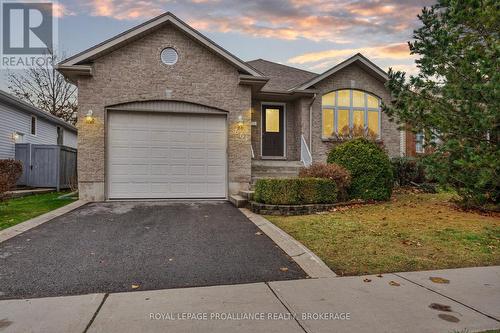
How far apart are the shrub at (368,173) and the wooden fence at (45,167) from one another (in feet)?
40.0

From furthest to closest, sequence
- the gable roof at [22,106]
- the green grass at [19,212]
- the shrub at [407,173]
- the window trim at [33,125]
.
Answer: the window trim at [33,125] → the gable roof at [22,106] → the shrub at [407,173] → the green grass at [19,212]

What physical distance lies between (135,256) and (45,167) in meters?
12.0

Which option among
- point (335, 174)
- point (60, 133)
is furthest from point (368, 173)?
point (60, 133)

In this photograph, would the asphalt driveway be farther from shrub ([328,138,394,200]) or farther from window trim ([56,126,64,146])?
window trim ([56,126,64,146])

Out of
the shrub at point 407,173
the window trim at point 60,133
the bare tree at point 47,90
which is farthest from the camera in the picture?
the bare tree at point 47,90

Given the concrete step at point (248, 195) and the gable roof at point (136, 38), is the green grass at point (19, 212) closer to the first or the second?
the gable roof at point (136, 38)

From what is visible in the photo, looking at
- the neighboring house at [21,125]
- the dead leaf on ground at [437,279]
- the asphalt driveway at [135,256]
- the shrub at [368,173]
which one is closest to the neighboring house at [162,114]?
the asphalt driveway at [135,256]

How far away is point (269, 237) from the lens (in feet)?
19.8

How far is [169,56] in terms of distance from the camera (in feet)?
35.1

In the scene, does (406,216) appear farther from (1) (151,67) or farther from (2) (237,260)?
(1) (151,67)

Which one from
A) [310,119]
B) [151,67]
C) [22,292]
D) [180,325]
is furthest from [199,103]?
[180,325]

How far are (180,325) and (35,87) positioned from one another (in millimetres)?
34294

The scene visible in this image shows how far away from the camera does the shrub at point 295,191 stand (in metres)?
8.19

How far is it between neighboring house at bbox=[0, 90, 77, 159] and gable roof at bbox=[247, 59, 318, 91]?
11647mm
